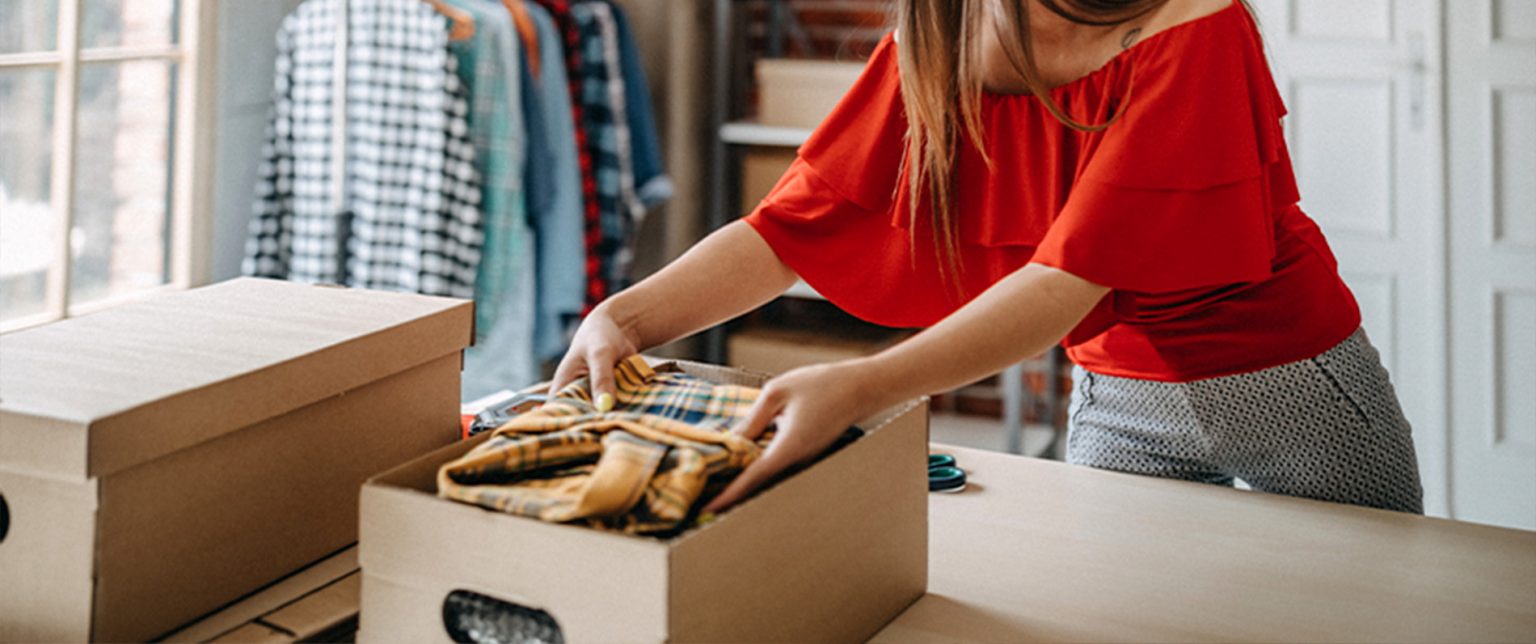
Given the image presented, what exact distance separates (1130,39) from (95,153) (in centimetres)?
201

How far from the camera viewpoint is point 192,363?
983 millimetres

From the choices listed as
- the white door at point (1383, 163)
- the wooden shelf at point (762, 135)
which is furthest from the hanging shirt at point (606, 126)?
the white door at point (1383, 163)

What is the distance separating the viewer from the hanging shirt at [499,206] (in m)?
2.81

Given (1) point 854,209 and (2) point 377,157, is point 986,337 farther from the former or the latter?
(2) point 377,157

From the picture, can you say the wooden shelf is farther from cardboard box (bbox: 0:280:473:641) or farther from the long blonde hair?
cardboard box (bbox: 0:280:473:641)

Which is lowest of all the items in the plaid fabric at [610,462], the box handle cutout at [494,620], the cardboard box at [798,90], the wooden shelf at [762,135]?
the box handle cutout at [494,620]

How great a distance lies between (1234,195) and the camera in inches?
45.3

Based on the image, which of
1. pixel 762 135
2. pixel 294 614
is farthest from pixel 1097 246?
pixel 762 135

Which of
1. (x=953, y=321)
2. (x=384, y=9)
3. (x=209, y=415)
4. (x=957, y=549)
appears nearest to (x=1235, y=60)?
(x=953, y=321)

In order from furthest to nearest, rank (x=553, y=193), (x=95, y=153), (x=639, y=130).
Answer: (x=639, y=130) < (x=553, y=193) < (x=95, y=153)

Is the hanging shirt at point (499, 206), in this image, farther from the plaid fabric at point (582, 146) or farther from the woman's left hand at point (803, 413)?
the woman's left hand at point (803, 413)

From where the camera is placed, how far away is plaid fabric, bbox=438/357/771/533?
0.84 meters

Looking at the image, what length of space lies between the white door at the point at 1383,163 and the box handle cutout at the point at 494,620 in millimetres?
2440

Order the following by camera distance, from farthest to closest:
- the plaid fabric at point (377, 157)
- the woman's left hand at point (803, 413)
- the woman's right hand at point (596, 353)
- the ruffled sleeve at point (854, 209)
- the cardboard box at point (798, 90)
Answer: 1. the cardboard box at point (798, 90)
2. the plaid fabric at point (377, 157)
3. the ruffled sleeve at point (854, 209)
4. the woman's right hand at point (596, 353)
5. the woman's left hand at point (803, 413)
